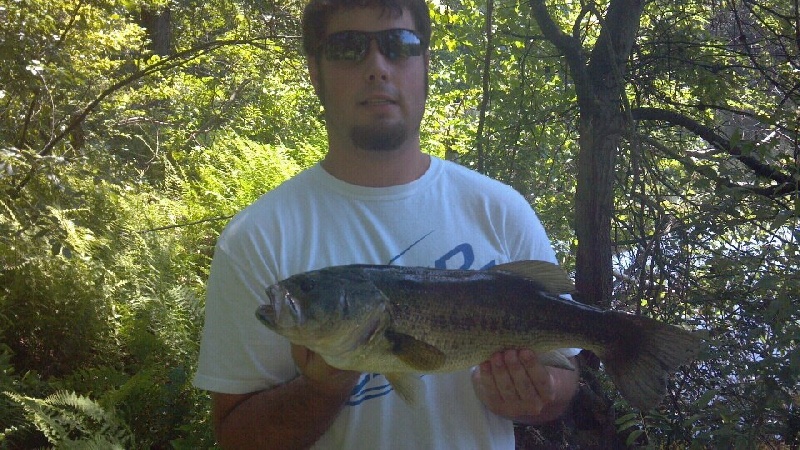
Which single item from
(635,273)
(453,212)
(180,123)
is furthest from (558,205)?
(180,123)

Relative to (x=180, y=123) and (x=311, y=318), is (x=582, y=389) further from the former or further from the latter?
(x=180, y=123)

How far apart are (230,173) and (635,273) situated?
535 cm

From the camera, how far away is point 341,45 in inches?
97.7

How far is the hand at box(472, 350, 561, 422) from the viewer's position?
207 centimetres

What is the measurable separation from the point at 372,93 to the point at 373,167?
0.24 metres

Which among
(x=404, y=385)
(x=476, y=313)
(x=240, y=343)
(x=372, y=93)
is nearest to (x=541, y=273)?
(x=476, y=313)

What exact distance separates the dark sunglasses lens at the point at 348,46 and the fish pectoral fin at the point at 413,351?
1.00 m

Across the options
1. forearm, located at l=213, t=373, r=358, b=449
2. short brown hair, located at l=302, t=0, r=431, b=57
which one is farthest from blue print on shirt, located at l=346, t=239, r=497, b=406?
short brown hair, located at l=302, t=0, r=431, b=57

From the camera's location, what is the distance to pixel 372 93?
95.1 inches

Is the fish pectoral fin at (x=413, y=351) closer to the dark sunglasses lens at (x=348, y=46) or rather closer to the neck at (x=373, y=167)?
the neck at (x=373, y=167)

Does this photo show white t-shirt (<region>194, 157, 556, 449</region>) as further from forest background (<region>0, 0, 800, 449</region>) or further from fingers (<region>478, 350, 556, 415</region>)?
forest background (<region>0, 0, 800, 449</region>)

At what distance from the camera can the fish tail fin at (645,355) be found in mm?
2092

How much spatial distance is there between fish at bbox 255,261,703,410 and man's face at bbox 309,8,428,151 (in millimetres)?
606

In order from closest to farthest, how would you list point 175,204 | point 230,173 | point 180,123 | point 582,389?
point 582,389, point 175,204, point 230,173, point 180,123
